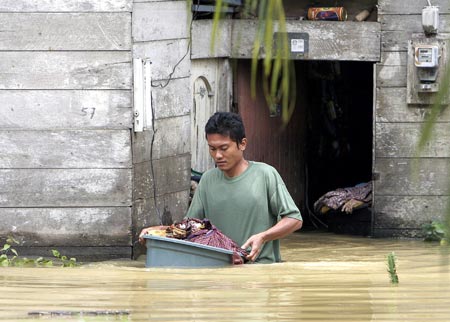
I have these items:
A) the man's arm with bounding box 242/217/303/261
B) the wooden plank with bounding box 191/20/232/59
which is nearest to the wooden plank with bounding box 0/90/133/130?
the wooden plank with bounding box 191/20/232/59

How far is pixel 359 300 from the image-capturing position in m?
5.73

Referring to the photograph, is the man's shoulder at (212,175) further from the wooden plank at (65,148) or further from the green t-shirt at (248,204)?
the wooden plank at (65,148)

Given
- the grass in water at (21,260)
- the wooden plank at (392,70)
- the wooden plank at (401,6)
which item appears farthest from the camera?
the wooden plank at (392,70)

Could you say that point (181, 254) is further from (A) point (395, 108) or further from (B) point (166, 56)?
(A) point (395, 108)

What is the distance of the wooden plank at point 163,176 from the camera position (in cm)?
895

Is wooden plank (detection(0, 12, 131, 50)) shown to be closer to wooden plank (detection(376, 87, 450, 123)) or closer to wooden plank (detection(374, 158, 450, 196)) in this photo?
wooden plank (detection(376, 87, 450, 123))

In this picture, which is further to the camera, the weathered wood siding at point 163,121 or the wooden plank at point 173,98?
the wooden plank at point 173,98

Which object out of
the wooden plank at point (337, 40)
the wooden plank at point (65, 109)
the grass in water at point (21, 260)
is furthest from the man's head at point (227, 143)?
the wooden plank at point (337, 40)

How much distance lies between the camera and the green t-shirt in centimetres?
667

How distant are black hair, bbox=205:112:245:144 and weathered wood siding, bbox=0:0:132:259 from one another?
1.99m

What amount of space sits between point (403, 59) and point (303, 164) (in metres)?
3.42

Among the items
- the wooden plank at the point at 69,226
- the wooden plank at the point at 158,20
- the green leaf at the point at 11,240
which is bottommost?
the green leaf at the point at 11,240

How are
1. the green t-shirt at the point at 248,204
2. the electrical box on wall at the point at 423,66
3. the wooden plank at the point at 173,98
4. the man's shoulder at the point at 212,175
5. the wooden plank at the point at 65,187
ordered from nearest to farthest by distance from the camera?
the green t-shirt at the point at 248,204 < the man's shoulder at the point at 212,175 < the wooden plank at the point at 65,187 < the wooden plank at the point at 173,98 < the electrical box on wall at the point at 423,66

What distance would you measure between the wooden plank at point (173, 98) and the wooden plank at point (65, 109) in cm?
49
